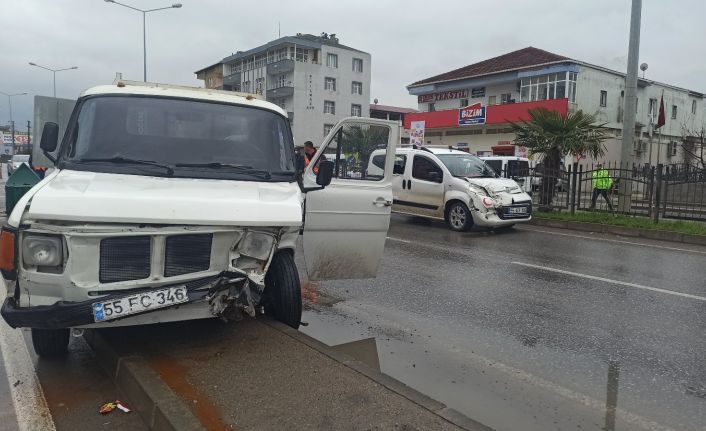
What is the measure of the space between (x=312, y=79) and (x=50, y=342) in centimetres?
6177

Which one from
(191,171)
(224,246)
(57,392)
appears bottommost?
(57,392)

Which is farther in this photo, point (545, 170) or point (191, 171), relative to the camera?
point (545, 170)

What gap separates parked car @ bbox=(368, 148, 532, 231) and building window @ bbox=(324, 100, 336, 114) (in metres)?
53.2

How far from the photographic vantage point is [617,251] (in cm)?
1029

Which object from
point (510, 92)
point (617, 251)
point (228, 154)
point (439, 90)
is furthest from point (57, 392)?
point (439, 90)

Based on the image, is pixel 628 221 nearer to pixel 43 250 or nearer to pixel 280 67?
pixel 43 250

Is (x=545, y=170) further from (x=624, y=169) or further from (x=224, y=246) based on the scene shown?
(x=224, y=246)

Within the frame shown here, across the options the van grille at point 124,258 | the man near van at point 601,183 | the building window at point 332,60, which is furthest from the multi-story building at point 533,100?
the van grille at point 124,258

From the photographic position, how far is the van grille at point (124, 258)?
3.54 m

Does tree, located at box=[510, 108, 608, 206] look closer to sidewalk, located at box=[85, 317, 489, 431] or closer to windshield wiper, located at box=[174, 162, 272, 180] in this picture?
windshield wiper, located at box=[174, 162, 272, 180]

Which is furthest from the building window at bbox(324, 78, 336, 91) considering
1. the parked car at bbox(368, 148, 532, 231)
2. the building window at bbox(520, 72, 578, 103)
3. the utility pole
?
the parked car at bbox(368, 148, 532, 231)

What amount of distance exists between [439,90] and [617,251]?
38.8m

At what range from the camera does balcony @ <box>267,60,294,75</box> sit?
62519 mm

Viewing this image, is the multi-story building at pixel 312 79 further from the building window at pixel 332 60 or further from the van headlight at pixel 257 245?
the van headlight at pixel 257 245
